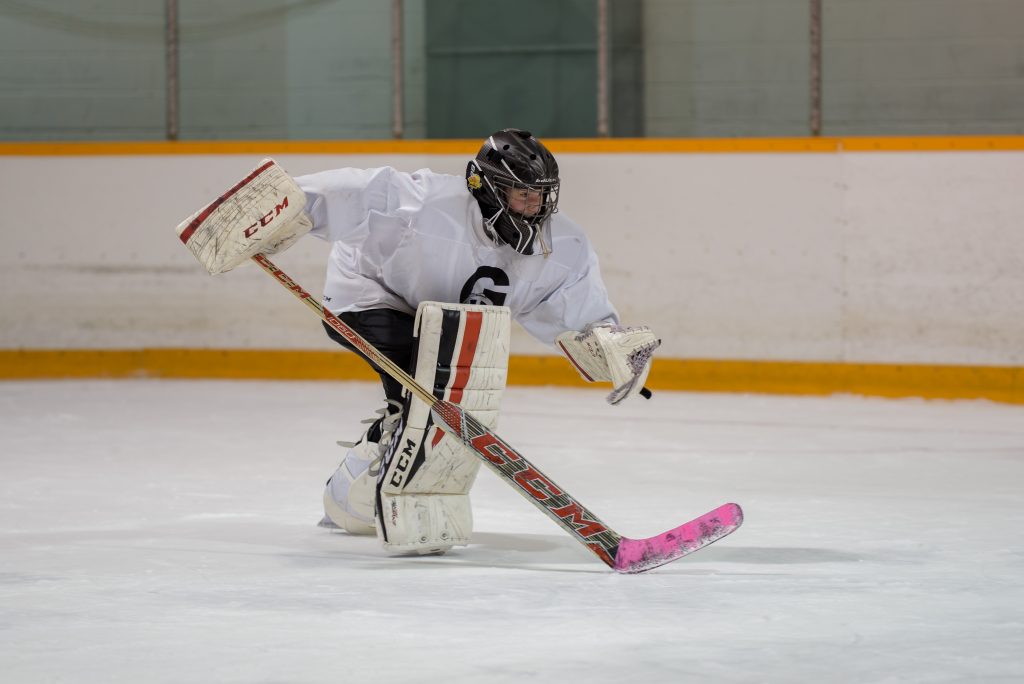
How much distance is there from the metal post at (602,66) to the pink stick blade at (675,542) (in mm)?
3322

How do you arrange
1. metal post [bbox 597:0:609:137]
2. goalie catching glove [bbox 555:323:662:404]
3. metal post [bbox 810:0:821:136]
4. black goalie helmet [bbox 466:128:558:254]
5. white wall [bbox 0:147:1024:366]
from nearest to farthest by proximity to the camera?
black goalie helmet [bbox 466:128:558:254] < goalie catching glove [bbox 555:323:662:404] < white wall [bbox 0:147:1024:366] < metal post [bbox 810:0:821:136] < metal post [bbox 597:0:609:137]

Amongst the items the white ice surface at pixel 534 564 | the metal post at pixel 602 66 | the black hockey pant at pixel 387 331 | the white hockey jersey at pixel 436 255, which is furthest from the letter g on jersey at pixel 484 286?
the metal post at pixel 602 66

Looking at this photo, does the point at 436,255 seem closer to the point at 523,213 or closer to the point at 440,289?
the point at 440,289

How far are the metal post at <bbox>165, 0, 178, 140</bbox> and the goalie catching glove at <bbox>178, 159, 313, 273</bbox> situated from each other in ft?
11.9

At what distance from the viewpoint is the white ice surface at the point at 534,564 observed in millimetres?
1973

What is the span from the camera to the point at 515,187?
107 inches

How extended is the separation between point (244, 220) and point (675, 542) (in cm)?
99

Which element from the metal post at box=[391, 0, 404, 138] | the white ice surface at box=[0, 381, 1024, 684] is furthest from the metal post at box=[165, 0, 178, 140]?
the white ice surface at box=[0, 381, 1024, 684]

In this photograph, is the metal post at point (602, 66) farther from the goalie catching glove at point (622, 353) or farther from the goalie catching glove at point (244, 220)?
the goalie catching glove at point (244, 220)

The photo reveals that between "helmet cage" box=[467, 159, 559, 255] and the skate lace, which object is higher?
"helmet cage" box=[467, 159, 559, 255]

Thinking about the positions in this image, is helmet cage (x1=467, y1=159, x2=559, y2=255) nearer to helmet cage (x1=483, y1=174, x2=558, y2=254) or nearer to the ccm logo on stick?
helmet cage (x1=483, y1=174, x2=558, y2=254)

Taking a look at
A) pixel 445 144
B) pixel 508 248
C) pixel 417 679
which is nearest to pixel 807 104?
pixel 445 144

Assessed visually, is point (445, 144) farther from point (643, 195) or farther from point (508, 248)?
point (508, 248)

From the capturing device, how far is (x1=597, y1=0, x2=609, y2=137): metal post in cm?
575
